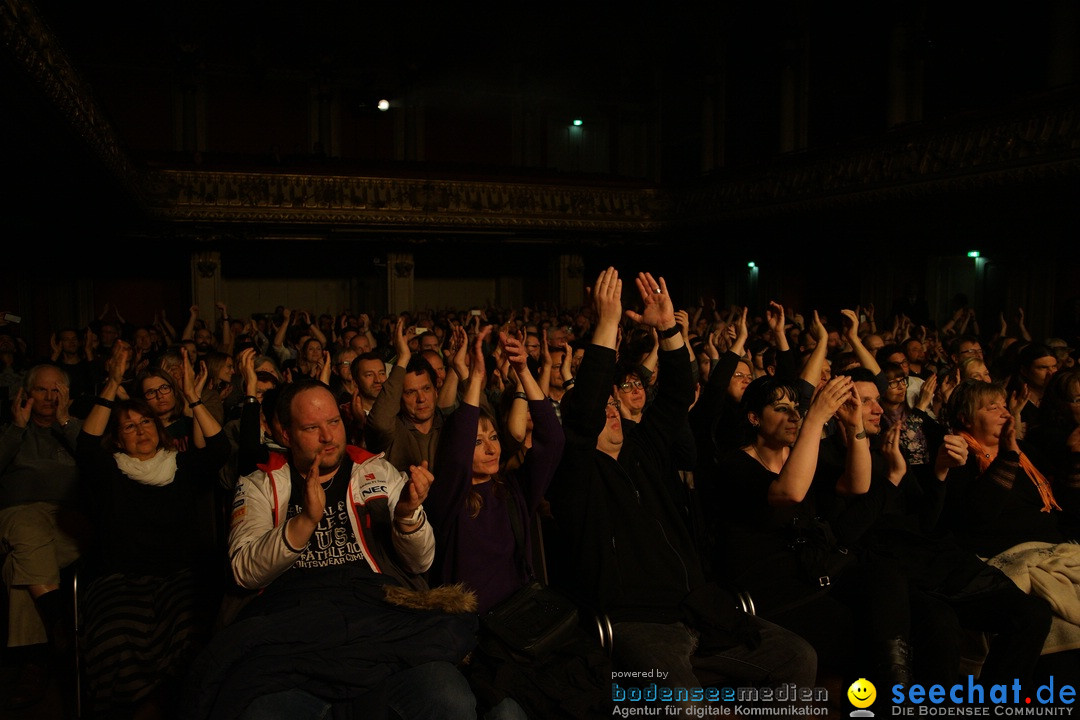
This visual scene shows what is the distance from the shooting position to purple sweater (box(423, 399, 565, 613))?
3.02 meters

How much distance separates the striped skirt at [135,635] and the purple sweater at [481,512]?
3.65 ft

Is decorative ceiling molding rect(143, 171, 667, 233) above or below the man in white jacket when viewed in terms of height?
above

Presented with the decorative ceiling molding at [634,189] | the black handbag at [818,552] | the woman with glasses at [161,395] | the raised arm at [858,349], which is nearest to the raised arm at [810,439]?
the black handbag at [818,552]

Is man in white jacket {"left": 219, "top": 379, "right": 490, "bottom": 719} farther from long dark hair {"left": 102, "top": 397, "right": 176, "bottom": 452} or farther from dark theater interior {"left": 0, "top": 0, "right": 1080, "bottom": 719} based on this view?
dark theater interior {"left": 0, "top": 0, "right": 1080, "bottom": 719}

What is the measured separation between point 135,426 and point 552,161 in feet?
71.1

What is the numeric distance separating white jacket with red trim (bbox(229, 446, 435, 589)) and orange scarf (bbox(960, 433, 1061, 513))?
267 cm

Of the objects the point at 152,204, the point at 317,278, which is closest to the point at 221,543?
the point at 152,204

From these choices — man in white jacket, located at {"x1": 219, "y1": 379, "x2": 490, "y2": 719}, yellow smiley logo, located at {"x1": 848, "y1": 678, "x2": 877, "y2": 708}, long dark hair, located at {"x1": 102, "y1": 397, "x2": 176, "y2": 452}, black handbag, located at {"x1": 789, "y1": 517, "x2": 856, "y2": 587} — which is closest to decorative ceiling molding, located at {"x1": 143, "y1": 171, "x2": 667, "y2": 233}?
long dark hair, located at {"x1": 102, "y1": 397, "x2": 176, "y2": 452}

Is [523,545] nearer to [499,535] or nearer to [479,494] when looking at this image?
[499,535]

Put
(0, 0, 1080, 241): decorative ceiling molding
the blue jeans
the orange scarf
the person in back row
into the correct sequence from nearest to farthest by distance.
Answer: the blue jeans → the person in back row → the orange scarf → (0, 0, 1080, 241): decorative ceiling molding

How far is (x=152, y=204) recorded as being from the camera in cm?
1527

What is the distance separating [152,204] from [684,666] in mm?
15244

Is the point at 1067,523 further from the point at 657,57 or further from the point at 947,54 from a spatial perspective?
the point at 657,57

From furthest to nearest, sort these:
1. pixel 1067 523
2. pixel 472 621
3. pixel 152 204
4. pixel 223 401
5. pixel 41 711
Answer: pixel 152 204
pixel 223 401
pixel 1067 523
pixel 41 711
pixel 472 621
